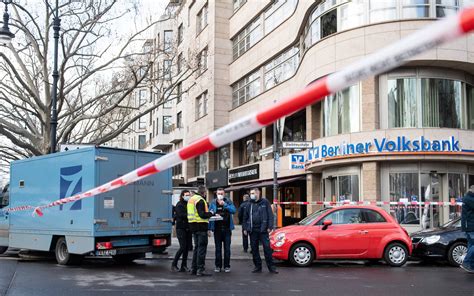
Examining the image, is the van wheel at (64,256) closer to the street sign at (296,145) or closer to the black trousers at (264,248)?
the black trousers at (264,248)

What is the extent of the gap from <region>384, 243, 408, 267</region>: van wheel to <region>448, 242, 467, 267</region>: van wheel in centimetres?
114

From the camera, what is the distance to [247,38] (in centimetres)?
3491

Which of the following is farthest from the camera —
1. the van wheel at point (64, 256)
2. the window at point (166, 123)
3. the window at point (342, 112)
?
the window at point (166, 123)

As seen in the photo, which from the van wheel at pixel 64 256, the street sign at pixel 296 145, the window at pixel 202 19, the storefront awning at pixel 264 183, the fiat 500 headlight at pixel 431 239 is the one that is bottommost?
the van wheel at pixel 64 256

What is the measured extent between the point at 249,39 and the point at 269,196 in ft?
33.7

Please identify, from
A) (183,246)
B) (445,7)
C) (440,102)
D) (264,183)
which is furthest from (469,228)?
(264,183)

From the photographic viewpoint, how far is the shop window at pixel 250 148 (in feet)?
112

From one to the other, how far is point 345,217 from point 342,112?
10215mm

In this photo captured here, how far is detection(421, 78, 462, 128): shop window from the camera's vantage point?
20938mm

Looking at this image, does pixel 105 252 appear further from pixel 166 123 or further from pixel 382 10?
pixel 166 123

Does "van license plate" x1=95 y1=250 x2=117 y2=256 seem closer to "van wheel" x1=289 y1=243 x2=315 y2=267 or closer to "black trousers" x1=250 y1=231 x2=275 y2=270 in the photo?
"black trousers" x1=250 y1=231 x2=275 y2=270

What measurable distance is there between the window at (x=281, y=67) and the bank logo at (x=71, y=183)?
1718 centimetres

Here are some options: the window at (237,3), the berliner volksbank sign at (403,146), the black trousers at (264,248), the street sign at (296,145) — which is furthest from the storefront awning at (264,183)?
the black trousers at (264,248)

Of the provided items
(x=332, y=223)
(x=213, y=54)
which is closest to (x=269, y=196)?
(x=213, y=54)
